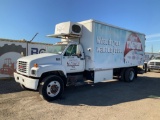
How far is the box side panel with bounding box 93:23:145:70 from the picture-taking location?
9.24 m

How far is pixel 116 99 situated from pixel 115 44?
4329 millimetres

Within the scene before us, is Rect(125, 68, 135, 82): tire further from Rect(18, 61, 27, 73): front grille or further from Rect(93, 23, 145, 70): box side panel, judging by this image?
Rect(18, 61, 27, 73): front grille

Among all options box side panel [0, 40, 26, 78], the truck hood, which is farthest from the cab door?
box side panel [0, 40, 26, 78]

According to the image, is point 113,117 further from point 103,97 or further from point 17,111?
point 17,111

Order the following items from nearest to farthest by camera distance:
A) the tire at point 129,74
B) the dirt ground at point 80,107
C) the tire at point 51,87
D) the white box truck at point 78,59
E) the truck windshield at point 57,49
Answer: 1. the dirt ground at point 80,107
2. the tire at point 51,87
3. the white box truck at point 78,59
4. the truck windshield at point 57,49
5. the tire at point 129,74

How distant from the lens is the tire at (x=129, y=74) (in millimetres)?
12125

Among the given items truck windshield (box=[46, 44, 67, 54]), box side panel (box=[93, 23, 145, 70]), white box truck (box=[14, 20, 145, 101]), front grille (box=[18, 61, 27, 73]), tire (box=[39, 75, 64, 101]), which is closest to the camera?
tire (box=[39, 75, 64, 101])

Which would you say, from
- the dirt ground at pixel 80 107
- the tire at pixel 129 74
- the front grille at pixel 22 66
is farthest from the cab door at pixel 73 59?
the tire at pixel 129 74

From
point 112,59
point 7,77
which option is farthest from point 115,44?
point 7,77

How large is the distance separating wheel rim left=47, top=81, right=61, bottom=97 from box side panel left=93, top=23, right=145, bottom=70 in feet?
8.74

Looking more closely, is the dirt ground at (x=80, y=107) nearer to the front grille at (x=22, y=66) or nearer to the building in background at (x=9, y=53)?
the front grille at (x=22, y=66)

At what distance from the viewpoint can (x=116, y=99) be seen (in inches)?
289

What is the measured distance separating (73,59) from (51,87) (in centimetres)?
191

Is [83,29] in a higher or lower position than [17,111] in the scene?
higher
